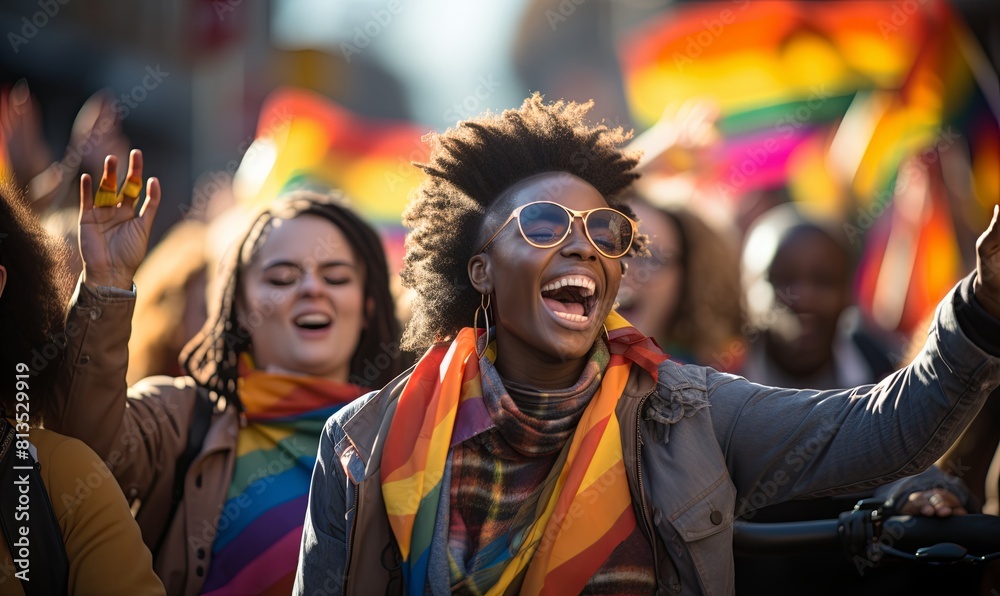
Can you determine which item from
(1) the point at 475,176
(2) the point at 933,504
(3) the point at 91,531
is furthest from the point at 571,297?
(3) the point at 91,531

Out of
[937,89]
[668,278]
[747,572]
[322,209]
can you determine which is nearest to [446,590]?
[747,572]

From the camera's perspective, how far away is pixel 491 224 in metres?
3.25

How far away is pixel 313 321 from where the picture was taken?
427cm

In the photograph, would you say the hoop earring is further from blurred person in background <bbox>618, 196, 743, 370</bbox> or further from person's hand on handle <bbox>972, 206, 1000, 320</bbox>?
blurred person in background <bbox>618, 196, 743, 370</bbox>

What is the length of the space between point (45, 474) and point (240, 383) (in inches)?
54.2

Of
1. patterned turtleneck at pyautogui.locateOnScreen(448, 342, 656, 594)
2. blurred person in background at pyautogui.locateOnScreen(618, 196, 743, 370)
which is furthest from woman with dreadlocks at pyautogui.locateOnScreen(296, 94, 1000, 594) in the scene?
blurred person in background at pyautogui.locateOnScreen(618, 196, 743, 370)

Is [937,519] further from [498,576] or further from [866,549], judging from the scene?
[498,576]

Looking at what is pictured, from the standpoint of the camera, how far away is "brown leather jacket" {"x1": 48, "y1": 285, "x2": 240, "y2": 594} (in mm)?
3383

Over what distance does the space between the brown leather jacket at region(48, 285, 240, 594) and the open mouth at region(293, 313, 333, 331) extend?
43 cm

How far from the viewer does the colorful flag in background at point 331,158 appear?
693 cm

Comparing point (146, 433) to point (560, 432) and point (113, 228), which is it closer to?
point (113, 228)

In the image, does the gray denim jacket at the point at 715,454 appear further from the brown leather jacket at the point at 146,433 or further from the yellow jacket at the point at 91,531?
the brown leather jacket at the point at 146,433

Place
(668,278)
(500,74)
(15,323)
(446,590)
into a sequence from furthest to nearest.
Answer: (500,74), (668,278), (15,323), (446,590)

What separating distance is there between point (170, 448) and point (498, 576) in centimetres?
159
